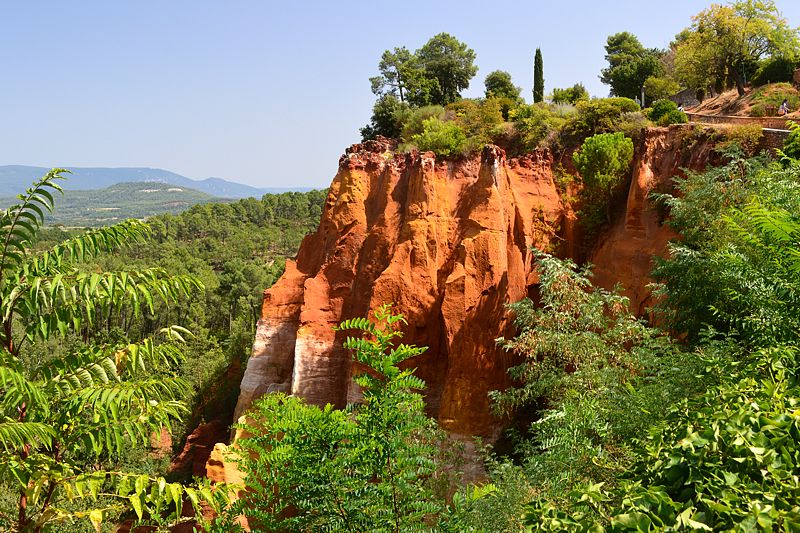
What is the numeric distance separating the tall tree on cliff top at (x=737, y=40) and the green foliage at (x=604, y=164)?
15300 millimetres

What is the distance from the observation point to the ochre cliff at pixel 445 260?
53.5ft

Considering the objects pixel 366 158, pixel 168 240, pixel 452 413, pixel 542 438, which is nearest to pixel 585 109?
pixel 366 158

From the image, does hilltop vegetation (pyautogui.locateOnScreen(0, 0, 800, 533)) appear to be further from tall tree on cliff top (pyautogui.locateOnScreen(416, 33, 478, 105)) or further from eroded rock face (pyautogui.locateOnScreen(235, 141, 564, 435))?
tall tree on cliff top (pyautogui.locateOnScreen(416, 33, 478, 105))

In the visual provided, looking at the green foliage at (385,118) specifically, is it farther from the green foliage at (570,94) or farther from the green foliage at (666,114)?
the green foliage at (666,114)

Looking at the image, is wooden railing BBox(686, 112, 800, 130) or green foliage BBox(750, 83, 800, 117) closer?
wooden railing BBox(686, 112, 800, 130)

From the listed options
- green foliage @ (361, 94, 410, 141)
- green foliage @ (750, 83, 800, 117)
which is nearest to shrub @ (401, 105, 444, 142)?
green foliage @ (361, 94, 410, 141)

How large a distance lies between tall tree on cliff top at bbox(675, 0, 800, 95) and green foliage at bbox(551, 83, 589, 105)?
18.1 ft

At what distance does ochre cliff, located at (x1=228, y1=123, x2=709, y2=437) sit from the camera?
16.3 metres

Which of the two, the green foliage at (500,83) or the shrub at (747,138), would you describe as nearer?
the shrub at (747,138)

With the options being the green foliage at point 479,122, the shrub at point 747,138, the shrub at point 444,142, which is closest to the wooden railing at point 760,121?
the shrub at point 747,138

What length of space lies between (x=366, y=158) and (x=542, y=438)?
44.9ft

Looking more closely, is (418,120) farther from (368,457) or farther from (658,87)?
(368,457)

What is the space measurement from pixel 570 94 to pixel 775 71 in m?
9.42

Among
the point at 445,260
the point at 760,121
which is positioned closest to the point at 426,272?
the point at 445,260
